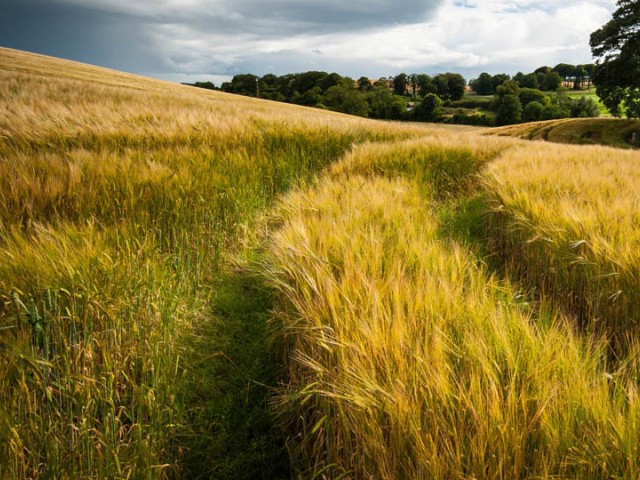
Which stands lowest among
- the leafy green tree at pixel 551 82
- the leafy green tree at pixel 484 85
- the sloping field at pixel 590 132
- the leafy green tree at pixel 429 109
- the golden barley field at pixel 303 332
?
the golden barley field at pixel 303 332

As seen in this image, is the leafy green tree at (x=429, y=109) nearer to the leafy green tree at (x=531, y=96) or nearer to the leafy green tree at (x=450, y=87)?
the leafy green tree at (x=531, y=96)

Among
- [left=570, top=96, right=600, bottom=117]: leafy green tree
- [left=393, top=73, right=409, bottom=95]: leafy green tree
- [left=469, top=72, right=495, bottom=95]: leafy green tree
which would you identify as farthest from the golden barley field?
[left=469, top=72, right=495, bottom=95]: leafy green tree

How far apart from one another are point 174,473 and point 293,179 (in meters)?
3.63

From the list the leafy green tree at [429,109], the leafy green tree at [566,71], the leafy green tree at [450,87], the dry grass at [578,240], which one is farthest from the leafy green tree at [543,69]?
the dry grass at [578,240]

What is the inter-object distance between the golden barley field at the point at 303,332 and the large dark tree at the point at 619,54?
29806 mm

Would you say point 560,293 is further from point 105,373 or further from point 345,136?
point 345,136

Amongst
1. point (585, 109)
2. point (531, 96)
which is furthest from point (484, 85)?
point (585, 109)

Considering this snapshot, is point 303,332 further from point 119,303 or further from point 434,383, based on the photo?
point 119,303

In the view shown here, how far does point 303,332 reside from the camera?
1.34m

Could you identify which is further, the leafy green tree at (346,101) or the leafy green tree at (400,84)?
the leafy green tree at (400,84)

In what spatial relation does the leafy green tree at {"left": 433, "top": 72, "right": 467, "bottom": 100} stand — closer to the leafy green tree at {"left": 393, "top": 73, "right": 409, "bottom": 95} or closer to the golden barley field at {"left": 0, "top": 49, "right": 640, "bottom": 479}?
the leafy green tree at {"left": 393, "top": 73, "right": 409, "bottom": 95}

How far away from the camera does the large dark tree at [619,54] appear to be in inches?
939

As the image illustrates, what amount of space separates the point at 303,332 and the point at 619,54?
34.2 meters

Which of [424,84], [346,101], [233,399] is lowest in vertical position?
[233,399]
